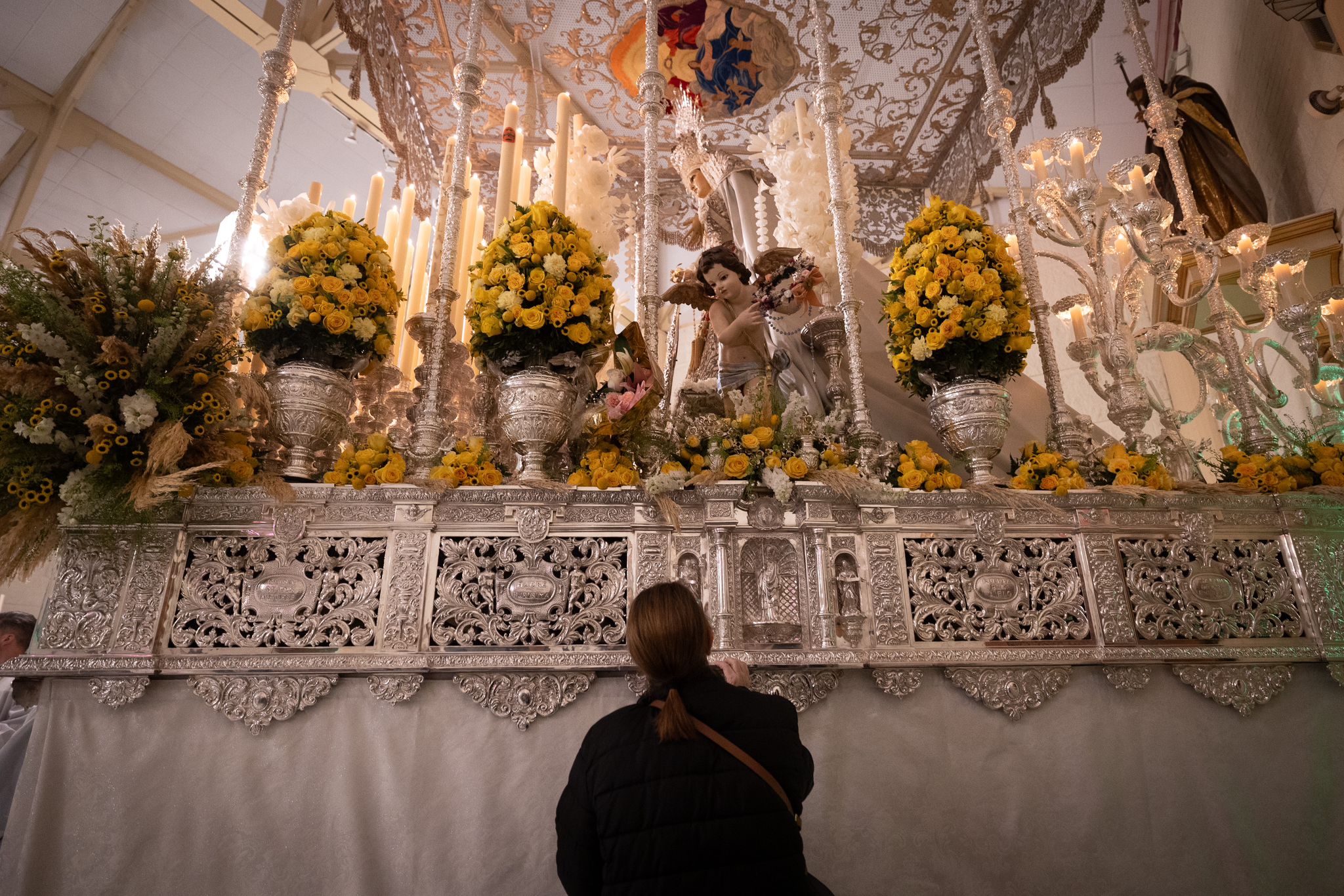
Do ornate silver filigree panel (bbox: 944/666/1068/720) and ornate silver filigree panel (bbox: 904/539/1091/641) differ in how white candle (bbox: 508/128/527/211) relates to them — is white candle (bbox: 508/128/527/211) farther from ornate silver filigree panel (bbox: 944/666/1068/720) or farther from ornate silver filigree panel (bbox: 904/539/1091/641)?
ornate silver filigree panel (bbox: 944/666/1068/720)

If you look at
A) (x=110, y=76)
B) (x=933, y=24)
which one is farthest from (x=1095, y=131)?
(x=110, y=76)

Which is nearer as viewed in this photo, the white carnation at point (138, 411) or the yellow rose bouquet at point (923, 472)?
the white carnation at point (138, 411)

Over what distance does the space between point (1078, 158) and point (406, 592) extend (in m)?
3.98

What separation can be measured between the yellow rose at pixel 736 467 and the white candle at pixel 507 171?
1.63 meters

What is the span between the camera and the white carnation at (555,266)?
274cm

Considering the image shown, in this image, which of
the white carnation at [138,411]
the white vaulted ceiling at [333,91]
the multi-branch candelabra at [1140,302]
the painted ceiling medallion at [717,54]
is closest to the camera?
the white carnation at [138,411]

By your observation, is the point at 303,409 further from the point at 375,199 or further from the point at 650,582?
the point at 375,199

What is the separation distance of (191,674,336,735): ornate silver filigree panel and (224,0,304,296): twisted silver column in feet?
5.12

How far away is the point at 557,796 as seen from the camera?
229 centimetres

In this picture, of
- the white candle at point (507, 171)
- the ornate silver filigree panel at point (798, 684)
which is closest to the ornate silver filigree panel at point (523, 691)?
the ornate silver filigree panel at point (798, 684)

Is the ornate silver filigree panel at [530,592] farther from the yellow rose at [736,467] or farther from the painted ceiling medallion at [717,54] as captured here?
the painted ceiling medallion at [717,54]

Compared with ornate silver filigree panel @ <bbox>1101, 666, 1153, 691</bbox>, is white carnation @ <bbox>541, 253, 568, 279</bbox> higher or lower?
higher

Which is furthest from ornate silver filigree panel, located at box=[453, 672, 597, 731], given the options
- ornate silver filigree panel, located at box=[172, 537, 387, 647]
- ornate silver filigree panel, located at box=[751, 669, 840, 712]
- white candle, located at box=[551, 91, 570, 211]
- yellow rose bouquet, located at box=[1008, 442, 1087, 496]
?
white candle, located at box=[551, 91, 570, 211]

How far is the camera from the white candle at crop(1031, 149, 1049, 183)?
4.16 meters
